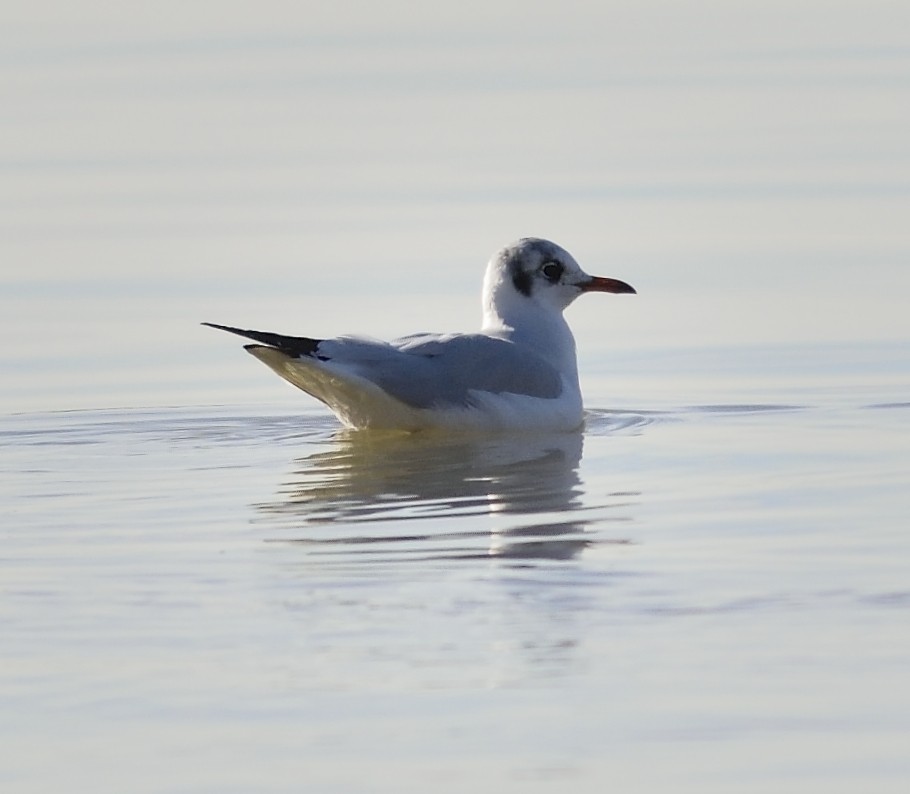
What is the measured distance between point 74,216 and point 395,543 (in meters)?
9.56

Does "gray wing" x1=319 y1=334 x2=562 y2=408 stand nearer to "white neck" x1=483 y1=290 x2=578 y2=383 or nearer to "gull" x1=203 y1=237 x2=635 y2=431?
"gull" x1=203 y1=237 x2=635 y2=431

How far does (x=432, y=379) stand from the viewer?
10.4 metres

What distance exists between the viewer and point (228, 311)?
14.0 m

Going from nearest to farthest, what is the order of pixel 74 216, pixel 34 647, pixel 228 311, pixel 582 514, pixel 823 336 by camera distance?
pixel 34 647, pixel 582 514, pixel 823 336, pixel 228 311, pixel 74 216

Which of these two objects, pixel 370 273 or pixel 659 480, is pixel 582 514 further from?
pixel 370 273

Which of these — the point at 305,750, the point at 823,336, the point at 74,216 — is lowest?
the point at 305,750

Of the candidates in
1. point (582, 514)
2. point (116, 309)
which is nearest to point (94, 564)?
point (582, 514)

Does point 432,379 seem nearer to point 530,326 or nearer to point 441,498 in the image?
point 530,326

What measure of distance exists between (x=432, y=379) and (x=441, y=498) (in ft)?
5.10

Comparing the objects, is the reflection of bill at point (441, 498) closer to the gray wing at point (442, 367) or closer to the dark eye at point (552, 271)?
the gray wing at point (442, 367)

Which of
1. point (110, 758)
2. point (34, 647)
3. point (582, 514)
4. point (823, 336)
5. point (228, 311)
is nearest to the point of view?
point (110, 758)

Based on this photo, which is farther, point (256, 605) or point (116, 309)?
point (116, 309)

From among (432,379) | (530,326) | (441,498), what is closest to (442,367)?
(432,379)

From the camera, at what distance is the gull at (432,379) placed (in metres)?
10.2
